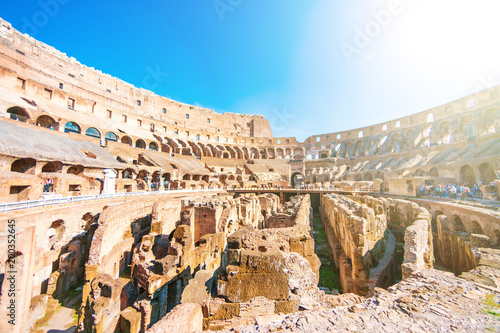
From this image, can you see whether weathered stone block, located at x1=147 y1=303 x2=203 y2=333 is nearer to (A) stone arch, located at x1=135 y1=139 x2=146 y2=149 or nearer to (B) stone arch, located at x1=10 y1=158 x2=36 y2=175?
(B) stone arch, located at x1=10 y1=158 x2=36 y2=175

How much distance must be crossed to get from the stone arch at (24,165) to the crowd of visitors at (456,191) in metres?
28.7

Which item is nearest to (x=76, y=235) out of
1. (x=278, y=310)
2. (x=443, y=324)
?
(x=278, y=310)

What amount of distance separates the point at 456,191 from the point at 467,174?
26.6 ft

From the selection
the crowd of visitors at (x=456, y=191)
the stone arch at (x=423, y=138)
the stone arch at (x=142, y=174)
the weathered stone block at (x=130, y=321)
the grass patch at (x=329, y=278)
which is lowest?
the grass patch at (x=329, y=278)

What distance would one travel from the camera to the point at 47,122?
24.3 metres

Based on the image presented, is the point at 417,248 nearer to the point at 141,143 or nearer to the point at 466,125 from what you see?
the point at 141,143

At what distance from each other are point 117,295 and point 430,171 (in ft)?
106

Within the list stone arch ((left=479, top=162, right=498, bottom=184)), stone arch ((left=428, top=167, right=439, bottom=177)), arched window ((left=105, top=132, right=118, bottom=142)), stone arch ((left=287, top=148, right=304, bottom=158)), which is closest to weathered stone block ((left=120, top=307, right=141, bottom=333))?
stone arch ((left=479, top=162, right=498, bottom=184))

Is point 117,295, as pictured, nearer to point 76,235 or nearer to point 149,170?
point 76,235

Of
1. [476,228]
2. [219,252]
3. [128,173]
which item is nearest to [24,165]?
[128,173]

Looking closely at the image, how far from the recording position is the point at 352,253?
6906 mm

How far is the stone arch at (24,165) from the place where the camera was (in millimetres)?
13445

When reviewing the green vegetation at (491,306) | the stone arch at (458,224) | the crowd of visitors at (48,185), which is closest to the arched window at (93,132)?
the crowd of visitors at (48,185)

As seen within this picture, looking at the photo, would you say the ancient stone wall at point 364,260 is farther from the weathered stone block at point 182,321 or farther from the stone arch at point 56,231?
the stone arch at point 56,231
